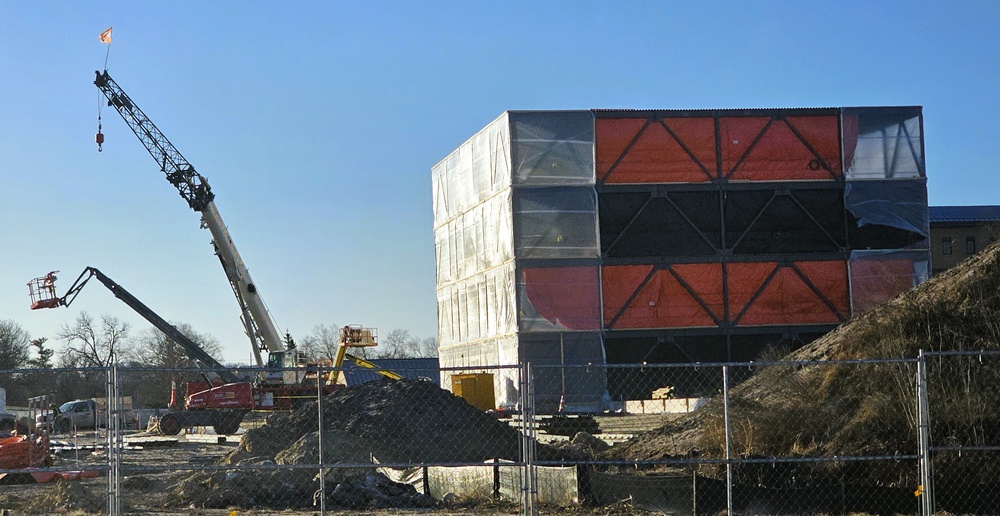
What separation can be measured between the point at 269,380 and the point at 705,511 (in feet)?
107

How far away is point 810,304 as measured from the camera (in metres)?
39.1

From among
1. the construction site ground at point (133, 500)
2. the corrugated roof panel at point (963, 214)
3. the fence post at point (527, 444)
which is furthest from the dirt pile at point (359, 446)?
the corrugated roof panel at point (963, 214)

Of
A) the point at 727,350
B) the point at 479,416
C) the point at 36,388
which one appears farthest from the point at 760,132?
the point at 36,388

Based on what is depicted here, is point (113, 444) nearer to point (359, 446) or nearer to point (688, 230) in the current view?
point (359, 446)

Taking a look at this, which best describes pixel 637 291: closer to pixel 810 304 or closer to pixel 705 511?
pixel 810 304

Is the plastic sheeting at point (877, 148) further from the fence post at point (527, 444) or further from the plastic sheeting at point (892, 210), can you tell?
the fence post at point (527, 444)

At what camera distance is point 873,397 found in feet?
49.9

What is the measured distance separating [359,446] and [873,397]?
11189 millimetres

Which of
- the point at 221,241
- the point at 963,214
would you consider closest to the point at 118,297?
the point at 221,241

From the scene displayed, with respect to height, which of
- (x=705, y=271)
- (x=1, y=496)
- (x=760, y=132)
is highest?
(x=760, y=132)

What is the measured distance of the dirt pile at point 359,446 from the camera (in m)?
16.6

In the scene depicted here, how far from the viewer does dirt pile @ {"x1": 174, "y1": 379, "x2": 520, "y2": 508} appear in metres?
16.6

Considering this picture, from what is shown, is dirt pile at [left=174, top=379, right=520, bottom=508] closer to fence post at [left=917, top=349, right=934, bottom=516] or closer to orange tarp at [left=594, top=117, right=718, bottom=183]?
fence post at [left=917, top=349, right=934, bottom=516]

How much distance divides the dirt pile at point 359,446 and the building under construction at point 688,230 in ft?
43.1
